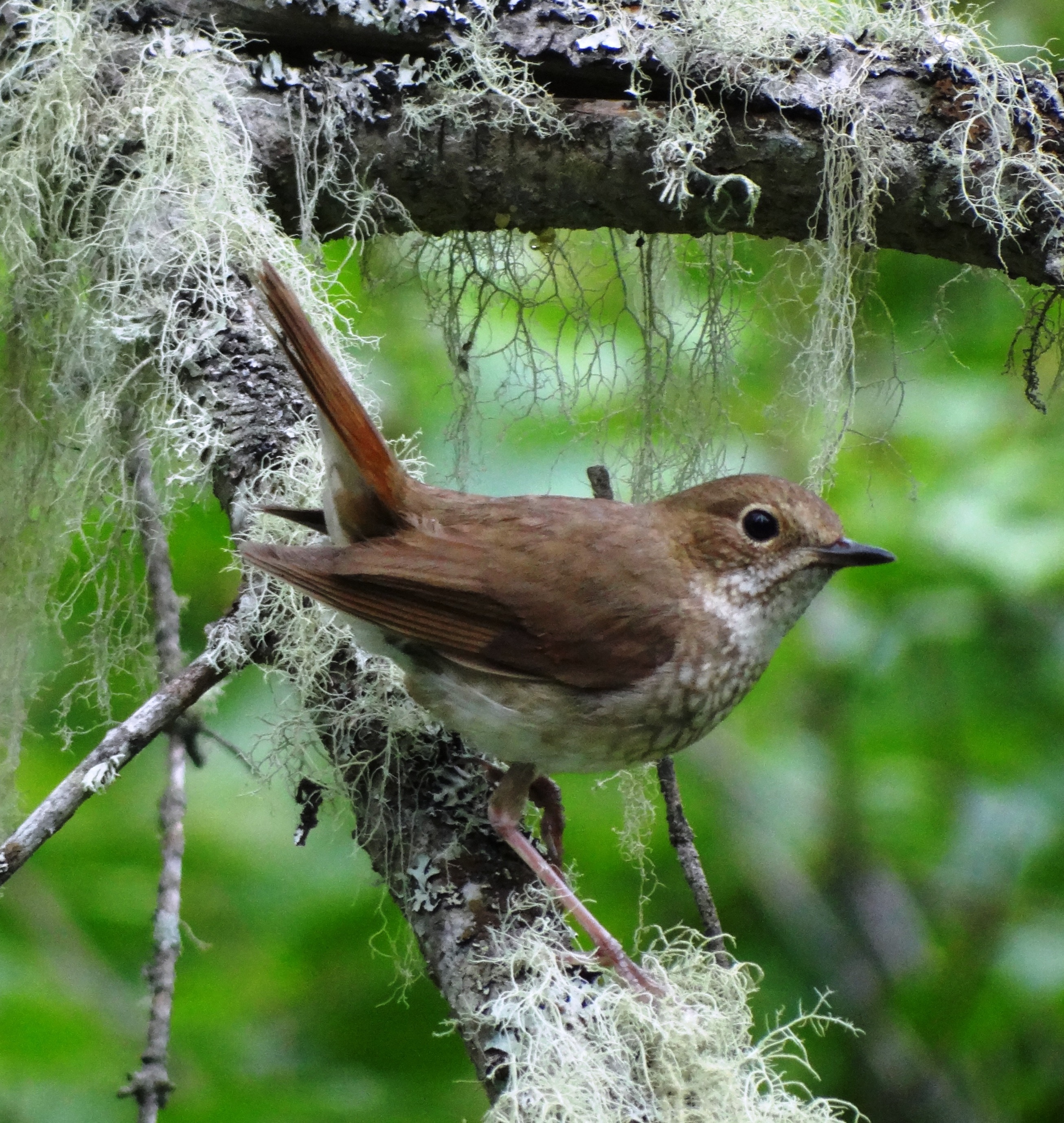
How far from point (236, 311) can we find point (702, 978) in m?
→ 1.72

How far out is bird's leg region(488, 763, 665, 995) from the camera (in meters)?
1.99

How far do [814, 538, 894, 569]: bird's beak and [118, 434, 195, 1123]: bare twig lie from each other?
1.36 metres

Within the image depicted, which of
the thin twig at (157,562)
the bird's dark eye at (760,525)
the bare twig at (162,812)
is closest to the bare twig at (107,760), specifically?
the bare twig at (162,812)

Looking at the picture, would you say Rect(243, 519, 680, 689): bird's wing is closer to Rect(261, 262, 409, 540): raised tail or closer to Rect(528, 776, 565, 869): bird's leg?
Rect(261, 262, 409, 540): raised tail

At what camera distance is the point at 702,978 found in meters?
2.07

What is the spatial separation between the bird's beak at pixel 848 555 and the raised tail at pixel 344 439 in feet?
2.94

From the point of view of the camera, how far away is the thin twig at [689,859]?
85.5 inches

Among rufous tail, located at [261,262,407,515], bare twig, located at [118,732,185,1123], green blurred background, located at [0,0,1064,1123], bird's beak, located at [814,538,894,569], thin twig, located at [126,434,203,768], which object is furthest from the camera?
green blurred background, located at [0,0,1064,1123]

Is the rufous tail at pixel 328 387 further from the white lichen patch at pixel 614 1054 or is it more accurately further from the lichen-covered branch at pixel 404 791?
the white lichen patch at pixel 614 1054

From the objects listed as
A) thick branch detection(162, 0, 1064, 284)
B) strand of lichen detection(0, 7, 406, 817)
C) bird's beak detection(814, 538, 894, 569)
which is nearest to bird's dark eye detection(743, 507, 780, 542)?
bird's beak detection(814, 538, 894, 569)

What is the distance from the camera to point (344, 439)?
7.34 feet

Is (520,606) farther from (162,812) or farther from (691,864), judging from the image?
(162,812)

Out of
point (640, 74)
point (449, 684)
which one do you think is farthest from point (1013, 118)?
point (449, 684)

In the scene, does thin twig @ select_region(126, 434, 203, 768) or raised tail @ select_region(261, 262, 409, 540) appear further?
thin twig @ select_region(126, 434, 203, 768)
